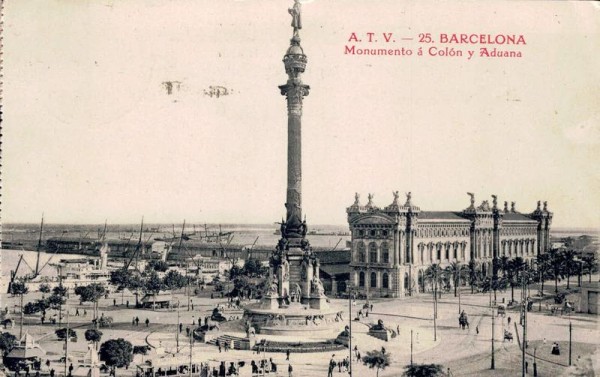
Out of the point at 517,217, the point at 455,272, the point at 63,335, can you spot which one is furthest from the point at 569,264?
the point at 63,335

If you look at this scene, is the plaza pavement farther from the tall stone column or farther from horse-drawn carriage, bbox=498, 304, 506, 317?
the tall stone column

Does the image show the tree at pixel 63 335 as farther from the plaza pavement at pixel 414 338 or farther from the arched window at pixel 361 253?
the arched window at pixel 361 253

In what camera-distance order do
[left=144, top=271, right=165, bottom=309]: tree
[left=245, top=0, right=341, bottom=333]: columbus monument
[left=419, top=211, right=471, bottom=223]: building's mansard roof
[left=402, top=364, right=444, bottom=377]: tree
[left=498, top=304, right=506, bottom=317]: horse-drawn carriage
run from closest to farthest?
[left=402, top=364, right=444, bottom=377]: tree → [left=245, top=0, right=341, bottom=333]: columbus monument → [left=498, top=304, right=506, bottom=317]: horse-drawn carriage → [left=144, top=271, right=165, bottom=309]: tree → [left=419, top=211, right=471, bottom=223]: building's mansard roof

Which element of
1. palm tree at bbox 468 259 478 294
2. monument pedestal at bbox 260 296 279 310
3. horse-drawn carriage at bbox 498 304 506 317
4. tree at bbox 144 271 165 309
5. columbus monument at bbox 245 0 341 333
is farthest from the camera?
palm tree at bbox 468 259 478 294

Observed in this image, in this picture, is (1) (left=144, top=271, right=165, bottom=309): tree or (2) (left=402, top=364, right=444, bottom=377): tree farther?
(1) (left=144, top=271, right=165, bottom=309): tree

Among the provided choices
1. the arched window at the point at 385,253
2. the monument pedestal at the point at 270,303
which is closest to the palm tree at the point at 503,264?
the arched window at the point at 385,253

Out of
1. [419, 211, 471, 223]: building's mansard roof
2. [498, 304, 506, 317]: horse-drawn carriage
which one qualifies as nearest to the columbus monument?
[498, 304, 506, 317]: horse-drawn carriage
